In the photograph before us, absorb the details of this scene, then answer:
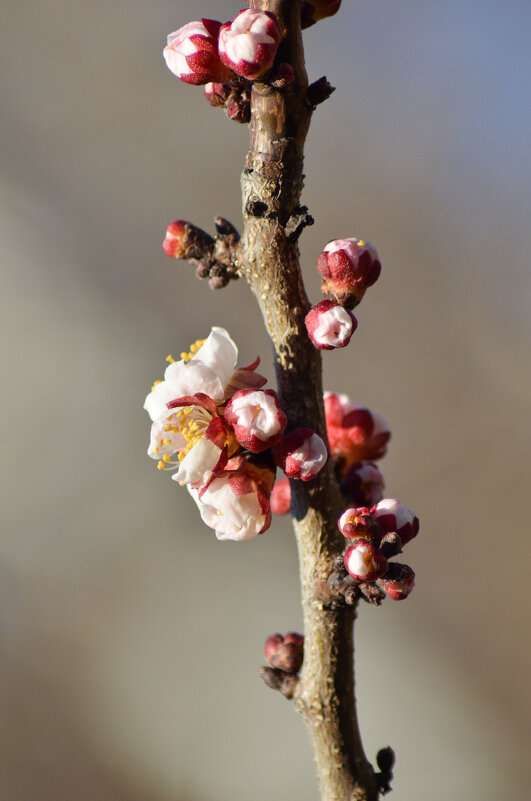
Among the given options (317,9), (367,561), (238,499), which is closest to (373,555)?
(367,561)

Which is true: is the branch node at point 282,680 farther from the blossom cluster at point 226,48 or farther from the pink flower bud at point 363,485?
the blossom cluster at point 226,48

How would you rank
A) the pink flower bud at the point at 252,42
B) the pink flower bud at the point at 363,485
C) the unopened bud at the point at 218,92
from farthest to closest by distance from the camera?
the pink flower bud at the point at 363,485 < the unopened bud at the point at 218,92 < the pink flower bud at the point at 252,42

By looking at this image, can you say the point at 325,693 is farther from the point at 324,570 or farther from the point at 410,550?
the point at 410,550

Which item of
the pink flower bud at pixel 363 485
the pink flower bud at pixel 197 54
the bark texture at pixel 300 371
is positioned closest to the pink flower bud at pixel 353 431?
the pink flower bud at pixel 363 485

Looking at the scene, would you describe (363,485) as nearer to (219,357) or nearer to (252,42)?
(219,357)

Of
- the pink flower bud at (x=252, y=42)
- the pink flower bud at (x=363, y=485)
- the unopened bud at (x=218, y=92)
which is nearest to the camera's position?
the pink flower bud at (x=252, y=42)

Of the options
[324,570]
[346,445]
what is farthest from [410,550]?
[324,570]
